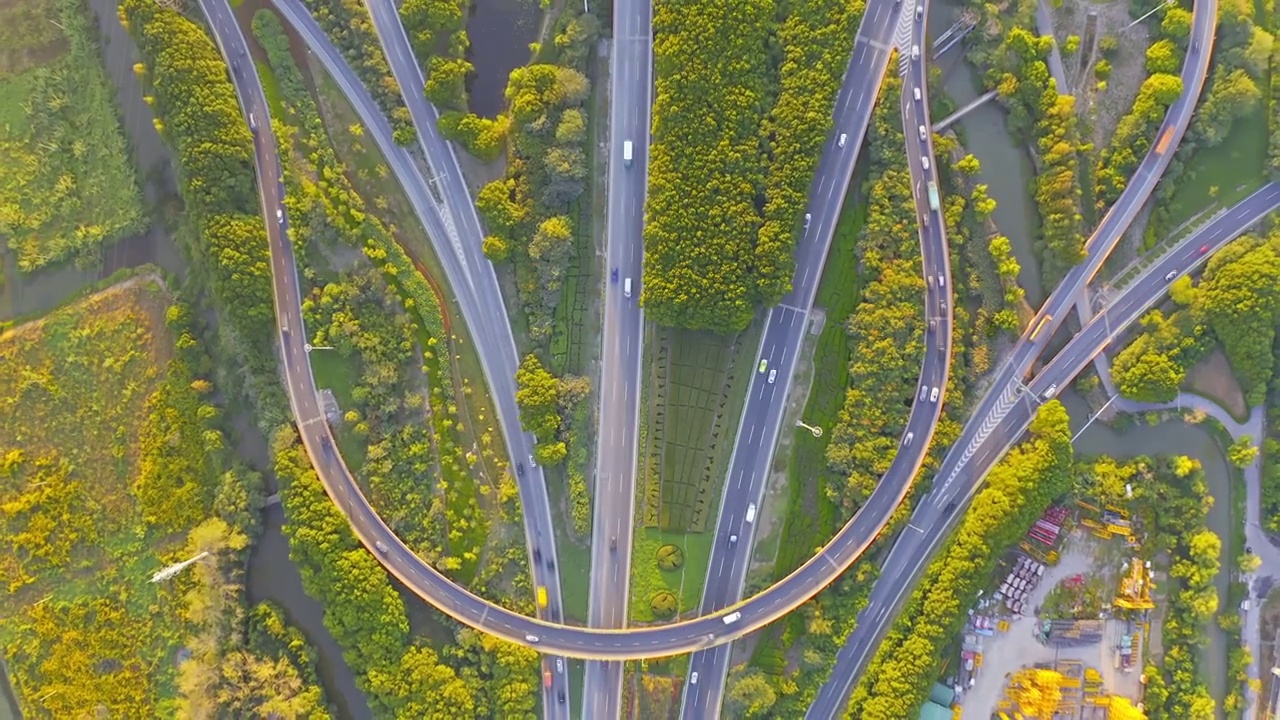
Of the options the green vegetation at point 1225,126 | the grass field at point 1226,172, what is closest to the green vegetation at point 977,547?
the green vegetation at point 1225,126

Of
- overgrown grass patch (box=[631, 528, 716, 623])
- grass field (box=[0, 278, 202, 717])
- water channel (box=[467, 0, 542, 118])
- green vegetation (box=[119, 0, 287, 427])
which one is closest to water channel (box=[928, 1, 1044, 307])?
water channel (box=[467, 0, 542, 118])

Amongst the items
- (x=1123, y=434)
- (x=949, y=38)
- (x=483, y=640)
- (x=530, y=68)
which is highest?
(x=949, y=38)

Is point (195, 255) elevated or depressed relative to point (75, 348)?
elevated

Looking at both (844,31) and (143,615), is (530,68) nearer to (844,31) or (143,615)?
(844,31)

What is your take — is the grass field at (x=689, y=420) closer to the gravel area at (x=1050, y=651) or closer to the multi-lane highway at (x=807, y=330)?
the multi-lane highway at (x=807, y=330)

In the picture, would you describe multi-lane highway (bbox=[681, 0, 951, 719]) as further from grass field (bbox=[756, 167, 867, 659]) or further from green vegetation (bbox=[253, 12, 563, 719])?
green vegetation (bbox=[253, 12, 563, 719])

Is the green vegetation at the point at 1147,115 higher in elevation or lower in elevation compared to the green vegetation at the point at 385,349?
higher

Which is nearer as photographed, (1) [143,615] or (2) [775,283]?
(2) [775,283]

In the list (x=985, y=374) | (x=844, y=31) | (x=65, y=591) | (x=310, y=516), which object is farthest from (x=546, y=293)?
(x=65, y=591)
